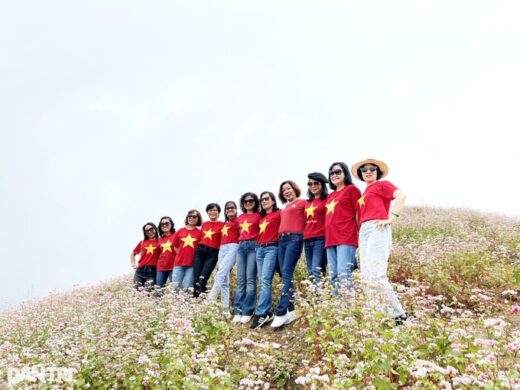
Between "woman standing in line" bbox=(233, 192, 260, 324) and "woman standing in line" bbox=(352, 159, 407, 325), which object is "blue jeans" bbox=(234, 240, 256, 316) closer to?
"woman standing in line" bbox=(233, 192, 260, 324)

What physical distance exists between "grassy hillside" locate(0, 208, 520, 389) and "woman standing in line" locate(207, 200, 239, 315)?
1465 millimetres

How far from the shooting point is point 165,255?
33.7 ft

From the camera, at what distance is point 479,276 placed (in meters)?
8.37

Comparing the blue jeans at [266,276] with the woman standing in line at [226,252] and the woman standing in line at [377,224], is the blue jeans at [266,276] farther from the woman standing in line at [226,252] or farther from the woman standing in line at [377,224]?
the woman standing in line at [377,224]

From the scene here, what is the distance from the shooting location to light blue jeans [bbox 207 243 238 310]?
851 cm

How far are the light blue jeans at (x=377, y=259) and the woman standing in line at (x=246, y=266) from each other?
253 cm

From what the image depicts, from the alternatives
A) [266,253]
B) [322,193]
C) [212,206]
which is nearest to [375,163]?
[322,193]

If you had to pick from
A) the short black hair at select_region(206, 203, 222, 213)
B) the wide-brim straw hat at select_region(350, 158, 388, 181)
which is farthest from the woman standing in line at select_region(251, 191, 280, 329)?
the wide-brim straw hat at select_region(350, 158, 388, 181)

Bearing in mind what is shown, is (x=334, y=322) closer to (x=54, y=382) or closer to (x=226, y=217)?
(x=54, y=382)

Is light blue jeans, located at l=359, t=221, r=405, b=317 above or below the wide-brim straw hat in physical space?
below

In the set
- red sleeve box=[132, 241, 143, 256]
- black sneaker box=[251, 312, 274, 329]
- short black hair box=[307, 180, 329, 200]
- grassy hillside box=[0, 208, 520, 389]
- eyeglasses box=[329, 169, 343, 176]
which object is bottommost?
black sneaker box=[251, 312, 274, 329]

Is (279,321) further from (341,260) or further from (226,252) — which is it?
(226,252)

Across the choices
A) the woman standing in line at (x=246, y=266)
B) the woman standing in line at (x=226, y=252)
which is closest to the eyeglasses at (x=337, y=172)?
the woman standing in line at (x=246, y=266)

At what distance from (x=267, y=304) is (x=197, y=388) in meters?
4.12
